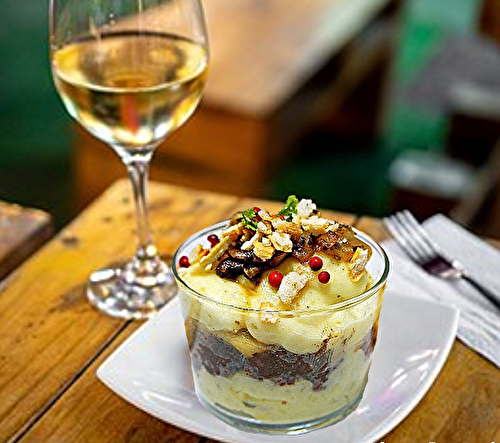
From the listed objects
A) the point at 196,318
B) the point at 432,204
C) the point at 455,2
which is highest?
the point at 196,318

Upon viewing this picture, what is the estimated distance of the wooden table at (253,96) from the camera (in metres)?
2.01

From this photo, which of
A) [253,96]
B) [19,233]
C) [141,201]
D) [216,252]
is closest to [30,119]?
[253,96]

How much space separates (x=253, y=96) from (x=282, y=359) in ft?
4.42

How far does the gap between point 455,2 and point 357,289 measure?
337 centimetres

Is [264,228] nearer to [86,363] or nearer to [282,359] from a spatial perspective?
[282,359]

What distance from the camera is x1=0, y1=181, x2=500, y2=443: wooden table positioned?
77 cm

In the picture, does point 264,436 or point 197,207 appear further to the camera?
point 197,207

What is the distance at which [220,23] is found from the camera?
2342 millimetres

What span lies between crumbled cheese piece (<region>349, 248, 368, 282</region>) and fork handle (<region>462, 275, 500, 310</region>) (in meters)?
0.25

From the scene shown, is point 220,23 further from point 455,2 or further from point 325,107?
point 455,2

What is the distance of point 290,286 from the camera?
71 centimetres

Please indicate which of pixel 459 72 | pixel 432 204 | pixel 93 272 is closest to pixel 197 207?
pixel 93 272

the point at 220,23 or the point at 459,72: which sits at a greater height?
the point at 220,23

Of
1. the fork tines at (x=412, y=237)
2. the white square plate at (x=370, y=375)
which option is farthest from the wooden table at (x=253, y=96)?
the white square plate at (x=370, y=375)
